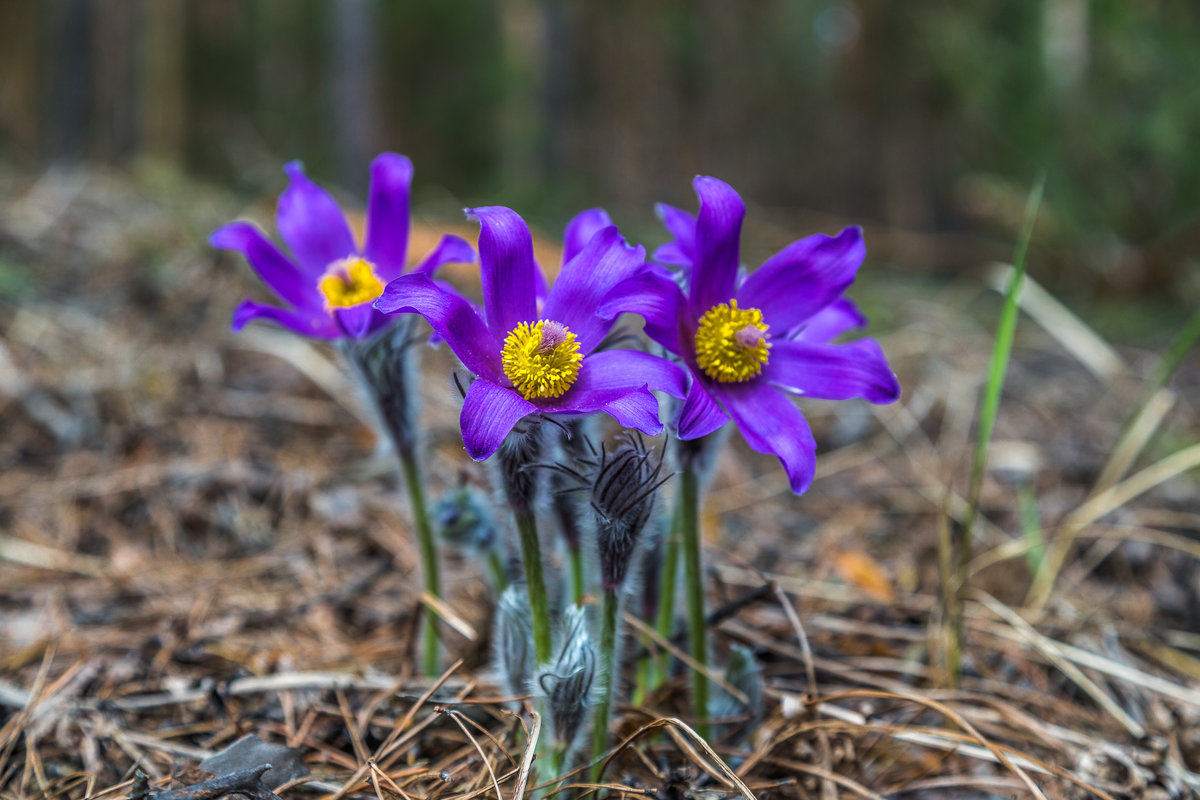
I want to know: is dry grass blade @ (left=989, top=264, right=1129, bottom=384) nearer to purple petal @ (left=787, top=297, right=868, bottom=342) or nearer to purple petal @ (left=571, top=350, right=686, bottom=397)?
purple petal @ (left=787, top=297, right=868, bottom=342)

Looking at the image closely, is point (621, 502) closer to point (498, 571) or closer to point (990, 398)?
point (498, 571)

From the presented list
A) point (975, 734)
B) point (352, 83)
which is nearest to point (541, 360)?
point (975, 734)

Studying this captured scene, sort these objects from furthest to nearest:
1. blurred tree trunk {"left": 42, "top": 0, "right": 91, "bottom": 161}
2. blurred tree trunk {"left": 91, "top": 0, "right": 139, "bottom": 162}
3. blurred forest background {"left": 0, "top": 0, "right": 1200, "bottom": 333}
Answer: blurred tree trunk {"left": 91, "top": 0, "right": 139, "bottom": 162}, blurred tree trunk {"left": 42, "top": 0, "right": 91, "bottom": 161}, blurred forest background {"left": 0, "top": 0, "right": 1200, "bottom": 333}

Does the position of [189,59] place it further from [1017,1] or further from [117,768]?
[117,768]

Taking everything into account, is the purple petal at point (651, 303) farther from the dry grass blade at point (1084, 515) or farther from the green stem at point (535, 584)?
the dry grass blade at point (1084, 515)

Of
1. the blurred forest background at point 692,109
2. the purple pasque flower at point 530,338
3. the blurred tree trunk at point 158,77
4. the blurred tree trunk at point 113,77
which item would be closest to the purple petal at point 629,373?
the purple pasque flower at point 530,338


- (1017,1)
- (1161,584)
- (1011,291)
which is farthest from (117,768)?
(1017,1)

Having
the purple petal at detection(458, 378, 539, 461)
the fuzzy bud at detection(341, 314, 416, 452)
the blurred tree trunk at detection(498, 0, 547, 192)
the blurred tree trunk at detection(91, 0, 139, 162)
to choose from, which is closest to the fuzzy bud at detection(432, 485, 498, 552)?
the fuzzy bud at detection(341, 314, 416, 452)
